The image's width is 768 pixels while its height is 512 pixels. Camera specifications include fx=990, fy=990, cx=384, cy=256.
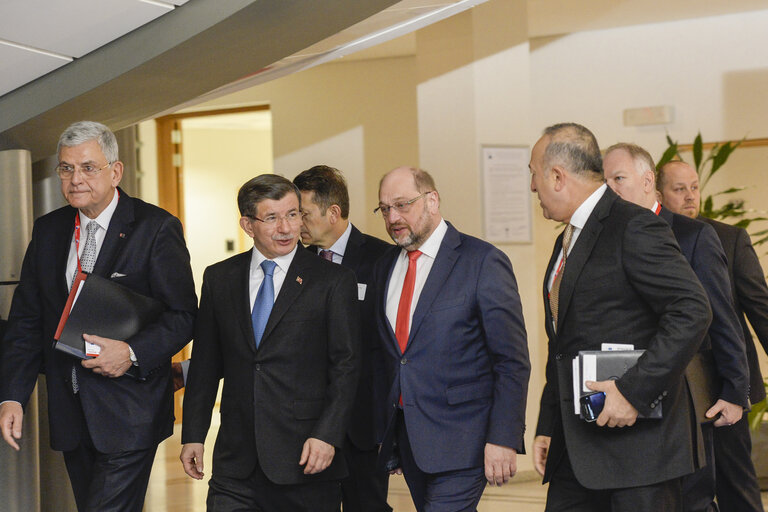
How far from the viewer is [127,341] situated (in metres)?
3.24

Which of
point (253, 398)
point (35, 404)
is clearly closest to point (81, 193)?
point (253, 398)

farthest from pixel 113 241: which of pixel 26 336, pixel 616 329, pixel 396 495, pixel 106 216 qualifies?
pixel 396 495

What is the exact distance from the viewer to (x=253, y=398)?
10.6 feet

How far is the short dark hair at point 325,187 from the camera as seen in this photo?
4.07 m

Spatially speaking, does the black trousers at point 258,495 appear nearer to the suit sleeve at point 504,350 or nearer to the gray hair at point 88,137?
the suit sleeve at point 504,350

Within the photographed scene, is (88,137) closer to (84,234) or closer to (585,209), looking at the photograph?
(84,234)

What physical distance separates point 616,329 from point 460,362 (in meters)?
0.70

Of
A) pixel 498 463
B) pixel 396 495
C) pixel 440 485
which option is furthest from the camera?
pixel 396 495

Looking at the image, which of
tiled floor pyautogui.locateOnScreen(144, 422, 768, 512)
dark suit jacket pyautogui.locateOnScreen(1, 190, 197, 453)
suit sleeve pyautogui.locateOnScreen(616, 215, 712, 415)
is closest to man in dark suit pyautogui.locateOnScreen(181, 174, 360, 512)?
dark suit jacket pyautogui.locateOnScreen(1, 190, 197, 453)

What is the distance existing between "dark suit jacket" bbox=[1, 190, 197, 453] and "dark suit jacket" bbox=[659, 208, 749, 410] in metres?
1.80

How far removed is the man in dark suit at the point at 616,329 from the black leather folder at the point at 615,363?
1.3 inches

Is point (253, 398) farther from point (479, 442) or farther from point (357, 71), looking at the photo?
point (357, 71)

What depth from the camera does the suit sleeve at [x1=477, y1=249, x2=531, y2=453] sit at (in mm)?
3107

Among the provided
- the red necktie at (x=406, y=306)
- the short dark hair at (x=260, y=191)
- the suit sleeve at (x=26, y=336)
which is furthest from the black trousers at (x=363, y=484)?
the suit sleeve at (x=26, y=336)
